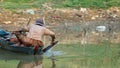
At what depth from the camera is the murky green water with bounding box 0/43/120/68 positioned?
15.5m

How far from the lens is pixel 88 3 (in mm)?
23609

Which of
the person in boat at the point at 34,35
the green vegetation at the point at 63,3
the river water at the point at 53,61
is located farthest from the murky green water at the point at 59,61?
the green vegetation at the point at 63,3

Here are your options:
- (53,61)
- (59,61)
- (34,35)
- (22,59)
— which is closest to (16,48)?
(22,59)

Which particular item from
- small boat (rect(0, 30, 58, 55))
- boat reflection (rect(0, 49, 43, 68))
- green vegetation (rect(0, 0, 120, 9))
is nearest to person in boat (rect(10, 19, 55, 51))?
small boat (rect(0, 30, 58, 55))

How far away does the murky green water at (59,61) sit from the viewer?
15.5 m

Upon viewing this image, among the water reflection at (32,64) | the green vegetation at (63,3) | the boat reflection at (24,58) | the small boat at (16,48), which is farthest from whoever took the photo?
the green vegetation at (63,3)

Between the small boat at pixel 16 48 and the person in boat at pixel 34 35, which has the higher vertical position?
the person in boat at pixel 34 35

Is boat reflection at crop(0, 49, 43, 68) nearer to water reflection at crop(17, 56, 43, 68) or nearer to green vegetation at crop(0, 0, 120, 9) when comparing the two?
water reflection at crop(17, 56, 43, 68)

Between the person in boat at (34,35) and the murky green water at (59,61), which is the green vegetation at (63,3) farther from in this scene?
the person in boat at (34,35)

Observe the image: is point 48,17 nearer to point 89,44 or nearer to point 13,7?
point 13,7

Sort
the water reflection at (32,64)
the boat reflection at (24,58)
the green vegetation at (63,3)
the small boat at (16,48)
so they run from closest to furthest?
the water reflection at (32,64), the boat reflection at (24,58), the small boat at (16,48), the green vegetation at (63,3)

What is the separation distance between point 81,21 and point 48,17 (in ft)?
4.54

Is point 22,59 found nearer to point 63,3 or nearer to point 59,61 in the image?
point 59,61

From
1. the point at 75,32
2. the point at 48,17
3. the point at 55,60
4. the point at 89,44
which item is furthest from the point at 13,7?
the point at 55,60
